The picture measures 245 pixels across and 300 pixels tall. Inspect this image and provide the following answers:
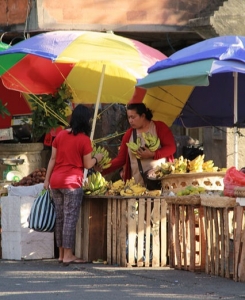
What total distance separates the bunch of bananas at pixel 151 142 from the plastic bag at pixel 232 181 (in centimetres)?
205

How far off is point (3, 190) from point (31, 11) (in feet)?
18.4

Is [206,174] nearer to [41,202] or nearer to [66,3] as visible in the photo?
[41,202]

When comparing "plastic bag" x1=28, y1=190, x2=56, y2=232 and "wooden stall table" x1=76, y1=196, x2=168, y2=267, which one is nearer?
"wooden stall table" x1=76, y1=196, x2=168, y2=267

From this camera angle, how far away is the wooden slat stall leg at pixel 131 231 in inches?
429

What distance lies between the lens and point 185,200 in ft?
34.0

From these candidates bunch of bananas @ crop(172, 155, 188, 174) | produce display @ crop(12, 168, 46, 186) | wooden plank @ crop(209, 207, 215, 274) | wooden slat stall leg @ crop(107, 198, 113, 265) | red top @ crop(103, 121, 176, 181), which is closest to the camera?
wooden plank @ crop(209, 207, 215, 274)

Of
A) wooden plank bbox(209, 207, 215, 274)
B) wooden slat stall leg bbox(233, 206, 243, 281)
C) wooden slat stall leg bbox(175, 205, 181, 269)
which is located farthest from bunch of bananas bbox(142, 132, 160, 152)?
wooden slat stall leg bbox(233, 206, 243, 281)

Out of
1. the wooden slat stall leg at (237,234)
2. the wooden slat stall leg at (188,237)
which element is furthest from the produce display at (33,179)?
the wooden slat stall leg at (237,234)

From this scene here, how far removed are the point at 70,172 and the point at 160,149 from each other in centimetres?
132

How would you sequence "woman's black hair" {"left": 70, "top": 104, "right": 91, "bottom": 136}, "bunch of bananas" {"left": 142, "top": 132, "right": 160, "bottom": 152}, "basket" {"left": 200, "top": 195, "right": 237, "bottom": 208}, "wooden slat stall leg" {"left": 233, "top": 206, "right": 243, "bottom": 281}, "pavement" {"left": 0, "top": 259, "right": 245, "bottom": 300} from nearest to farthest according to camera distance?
"pavement" {"left": 0, "top": 259, "right": 245, "bottom": 300}, "wooden slat stall leg" {"left": 233, "top": 206, "right": 243, "bottom": 281}, "basket" {"left": 200, "top": 195, "right": 237, "bottom": 208}, "woman's black hair" {"left": 70, "top": 104, "right": 91, "bottom": 136}, "bunch of bananas" {"left": 142, "top": 132, "right": 160, "bottom": 152}

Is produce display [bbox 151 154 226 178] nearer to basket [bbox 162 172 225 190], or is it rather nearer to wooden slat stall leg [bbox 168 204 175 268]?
basket [bbox 162 172 225 190]

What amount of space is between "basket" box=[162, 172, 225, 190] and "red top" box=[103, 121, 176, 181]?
414 mm

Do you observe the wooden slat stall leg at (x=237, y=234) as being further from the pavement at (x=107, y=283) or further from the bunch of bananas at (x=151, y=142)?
the bunch of bananas at (x=151, y=142)

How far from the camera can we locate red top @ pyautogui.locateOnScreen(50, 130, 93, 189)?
35.9ft
